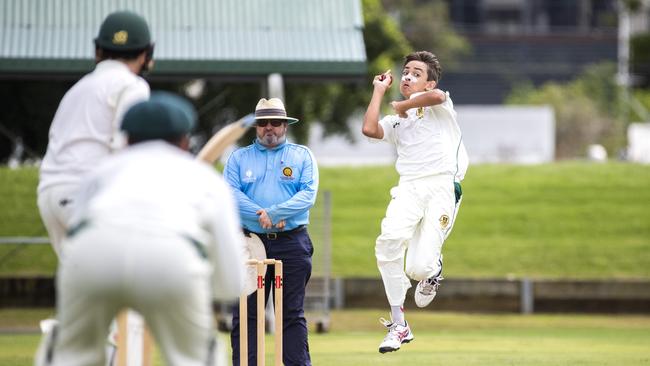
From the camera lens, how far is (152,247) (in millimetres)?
5301

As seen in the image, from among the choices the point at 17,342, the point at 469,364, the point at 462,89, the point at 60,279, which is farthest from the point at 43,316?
the point at 462,89

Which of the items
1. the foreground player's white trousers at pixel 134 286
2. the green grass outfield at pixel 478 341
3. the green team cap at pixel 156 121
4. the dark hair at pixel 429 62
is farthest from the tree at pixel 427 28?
the foreground player's white trousers at pixel 134 286

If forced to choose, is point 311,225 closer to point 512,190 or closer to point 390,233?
point 390,233

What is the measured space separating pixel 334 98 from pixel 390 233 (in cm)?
1994

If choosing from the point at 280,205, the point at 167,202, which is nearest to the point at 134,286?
the point at 167,202

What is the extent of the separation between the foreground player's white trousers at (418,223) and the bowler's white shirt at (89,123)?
9.80 feet

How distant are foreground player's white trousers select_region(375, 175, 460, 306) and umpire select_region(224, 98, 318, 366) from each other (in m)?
0.56

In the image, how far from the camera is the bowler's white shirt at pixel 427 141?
9.59 metres

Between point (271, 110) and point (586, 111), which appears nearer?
point (271, 110)

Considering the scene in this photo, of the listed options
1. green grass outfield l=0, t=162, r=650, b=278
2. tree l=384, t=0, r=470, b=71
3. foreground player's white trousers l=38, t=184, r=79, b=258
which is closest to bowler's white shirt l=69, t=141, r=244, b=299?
foreground player's white trousers l=38, t=184, r=79, b=258

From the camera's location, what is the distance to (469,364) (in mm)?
10648

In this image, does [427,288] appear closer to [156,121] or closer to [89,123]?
[89,123]

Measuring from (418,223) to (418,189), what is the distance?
0.25m

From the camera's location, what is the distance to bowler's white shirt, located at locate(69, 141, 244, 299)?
5371 mm
